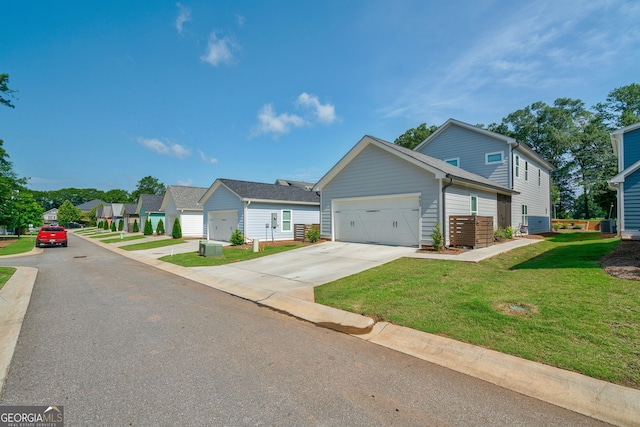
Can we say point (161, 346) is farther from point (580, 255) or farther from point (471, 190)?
point (471, 190)

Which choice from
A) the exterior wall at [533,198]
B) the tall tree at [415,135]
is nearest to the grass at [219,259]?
the exterior wall at [533,198]

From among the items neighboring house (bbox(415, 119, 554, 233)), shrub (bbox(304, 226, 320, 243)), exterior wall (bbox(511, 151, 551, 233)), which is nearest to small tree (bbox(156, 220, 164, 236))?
shrub (bbox(304, 226, 320, 243))

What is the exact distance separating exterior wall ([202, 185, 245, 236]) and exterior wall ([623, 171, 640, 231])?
19.2 m

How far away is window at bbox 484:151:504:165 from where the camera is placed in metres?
18.5

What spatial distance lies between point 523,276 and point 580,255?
13.2 ft

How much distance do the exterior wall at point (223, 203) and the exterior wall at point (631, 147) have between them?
21326mm

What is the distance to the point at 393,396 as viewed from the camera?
3.23m

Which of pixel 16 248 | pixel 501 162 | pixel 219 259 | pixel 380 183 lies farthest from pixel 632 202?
pixel 16 248

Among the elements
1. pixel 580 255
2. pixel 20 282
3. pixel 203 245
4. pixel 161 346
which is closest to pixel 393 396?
pixel 161 346

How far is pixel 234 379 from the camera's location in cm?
351

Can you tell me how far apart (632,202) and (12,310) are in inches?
738

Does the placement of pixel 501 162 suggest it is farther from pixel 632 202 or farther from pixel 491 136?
pixel 632 202

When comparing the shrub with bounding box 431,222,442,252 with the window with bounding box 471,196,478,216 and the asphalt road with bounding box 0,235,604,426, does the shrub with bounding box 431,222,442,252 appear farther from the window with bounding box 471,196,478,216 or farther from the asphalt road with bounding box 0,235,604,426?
the asphalt road with bounding box 0,235,604,426

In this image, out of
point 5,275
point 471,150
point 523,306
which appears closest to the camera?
point 523,306
